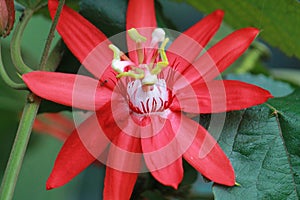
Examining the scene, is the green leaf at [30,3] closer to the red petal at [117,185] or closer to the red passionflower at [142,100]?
the red passionflower at [142,100]

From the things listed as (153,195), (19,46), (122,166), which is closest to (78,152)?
(122,166)

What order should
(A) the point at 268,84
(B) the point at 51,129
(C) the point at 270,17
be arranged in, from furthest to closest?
(B) the point at 51,129, (A) the point at 268,84, (C) the point at 270,17

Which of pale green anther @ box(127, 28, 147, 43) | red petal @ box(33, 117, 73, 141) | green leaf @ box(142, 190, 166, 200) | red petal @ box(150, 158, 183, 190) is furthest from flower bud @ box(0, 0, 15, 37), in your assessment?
red petal @ box(33, 117, 73, 141)

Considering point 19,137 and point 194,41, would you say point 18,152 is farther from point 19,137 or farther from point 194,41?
point 194,41

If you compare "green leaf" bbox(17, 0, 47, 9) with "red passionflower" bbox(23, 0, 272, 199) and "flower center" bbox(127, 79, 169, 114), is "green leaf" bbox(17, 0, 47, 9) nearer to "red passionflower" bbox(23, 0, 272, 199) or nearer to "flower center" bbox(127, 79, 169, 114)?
"red passionflower" bbox(23, 0, 272, 199)

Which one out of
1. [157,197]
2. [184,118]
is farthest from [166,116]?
[157,197]
